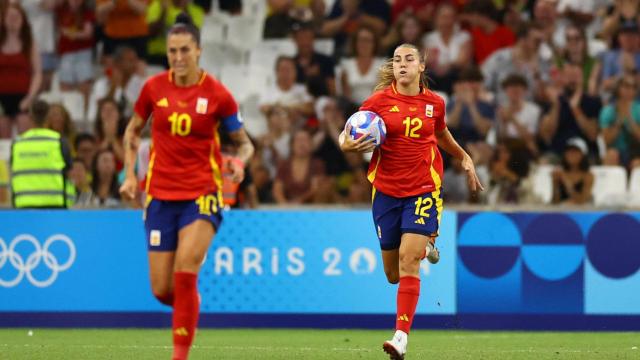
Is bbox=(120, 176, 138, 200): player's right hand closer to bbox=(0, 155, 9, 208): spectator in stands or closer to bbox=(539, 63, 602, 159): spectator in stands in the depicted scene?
bbox=(0, 155, 9, 208): spectator in stands

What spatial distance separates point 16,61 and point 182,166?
9.48 meters

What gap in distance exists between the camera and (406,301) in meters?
9.24

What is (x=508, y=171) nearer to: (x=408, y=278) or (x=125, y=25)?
(x=125, y=25)

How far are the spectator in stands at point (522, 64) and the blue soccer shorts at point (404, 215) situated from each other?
24.0ft

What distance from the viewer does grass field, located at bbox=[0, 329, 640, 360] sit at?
1018 centimetres

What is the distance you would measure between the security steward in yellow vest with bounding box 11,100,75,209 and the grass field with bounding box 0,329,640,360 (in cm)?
163

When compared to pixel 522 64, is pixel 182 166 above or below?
below

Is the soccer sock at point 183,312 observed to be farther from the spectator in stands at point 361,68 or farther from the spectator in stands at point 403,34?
the spectator in stands at point 403,34

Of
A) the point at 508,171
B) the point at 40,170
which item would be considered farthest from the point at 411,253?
the point at 508,171

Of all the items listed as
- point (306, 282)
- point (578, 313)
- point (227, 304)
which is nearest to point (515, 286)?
point (578, 313)

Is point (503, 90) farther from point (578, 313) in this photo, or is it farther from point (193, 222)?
point (193, 222)

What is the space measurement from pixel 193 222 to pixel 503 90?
9.21 metres

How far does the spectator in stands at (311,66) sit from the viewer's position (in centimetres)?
1686

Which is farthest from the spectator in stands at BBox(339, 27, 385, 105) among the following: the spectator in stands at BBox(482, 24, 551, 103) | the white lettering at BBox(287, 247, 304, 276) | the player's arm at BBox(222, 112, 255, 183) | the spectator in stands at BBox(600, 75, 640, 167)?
the player's arm at BBox(222, 112, 255, 183)
